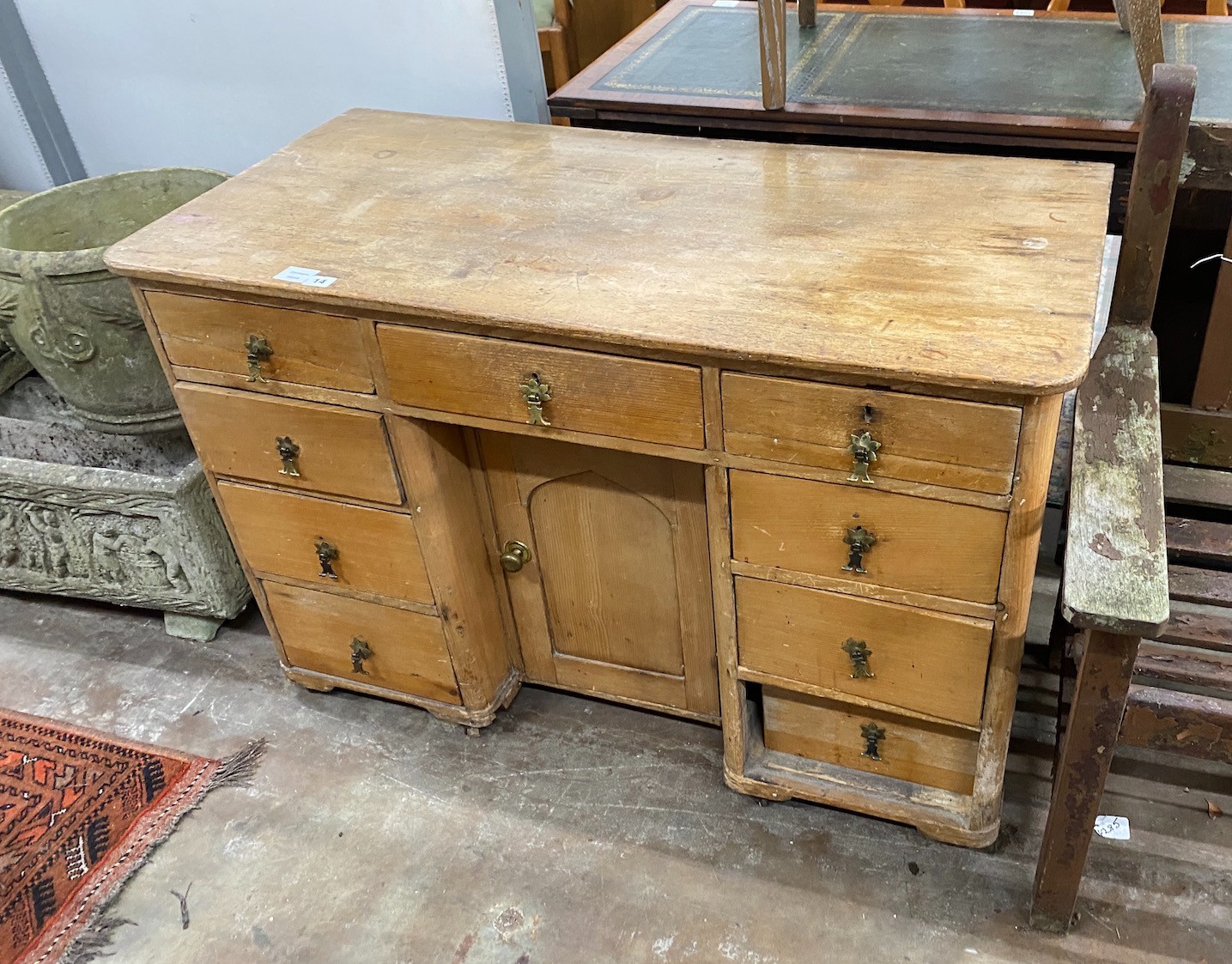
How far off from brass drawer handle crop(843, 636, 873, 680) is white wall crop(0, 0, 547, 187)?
138 cm

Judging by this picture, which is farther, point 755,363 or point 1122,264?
point 1122,264

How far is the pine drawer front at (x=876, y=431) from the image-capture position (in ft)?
3.96

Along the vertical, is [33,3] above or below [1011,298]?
above

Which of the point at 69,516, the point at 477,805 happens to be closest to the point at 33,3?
the point at 69,516

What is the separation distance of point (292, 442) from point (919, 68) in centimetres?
143

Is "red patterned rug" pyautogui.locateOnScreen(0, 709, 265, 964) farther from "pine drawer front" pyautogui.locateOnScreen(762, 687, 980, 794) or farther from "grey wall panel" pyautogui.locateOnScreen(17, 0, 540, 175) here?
"grey wall panel" pyautogui.locateOnScreen(17, 0, 540, 175)

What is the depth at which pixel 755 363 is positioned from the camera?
1.26 meters

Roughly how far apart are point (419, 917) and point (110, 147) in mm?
2155

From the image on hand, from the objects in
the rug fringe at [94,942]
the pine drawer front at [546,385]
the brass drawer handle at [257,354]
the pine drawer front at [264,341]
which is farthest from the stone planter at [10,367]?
the pine drawer front at [546,385]

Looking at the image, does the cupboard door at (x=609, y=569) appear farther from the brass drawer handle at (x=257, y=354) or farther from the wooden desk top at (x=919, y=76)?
the wooden desk top at (x=919, y=76)

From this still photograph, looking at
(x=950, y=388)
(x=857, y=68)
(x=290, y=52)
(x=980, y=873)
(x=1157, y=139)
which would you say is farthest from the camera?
(x=290, y=52)

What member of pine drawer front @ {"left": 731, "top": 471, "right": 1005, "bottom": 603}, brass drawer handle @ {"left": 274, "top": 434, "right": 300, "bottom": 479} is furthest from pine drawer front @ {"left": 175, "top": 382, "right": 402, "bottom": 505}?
pine drawer front @ {"left": 731, "top": 471, "right": 1005, "bottom": 603}

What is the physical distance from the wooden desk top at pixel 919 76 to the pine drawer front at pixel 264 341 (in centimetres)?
87

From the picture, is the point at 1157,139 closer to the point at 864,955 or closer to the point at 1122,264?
the point at 1122,264
